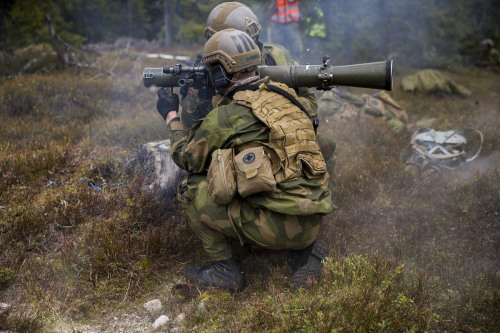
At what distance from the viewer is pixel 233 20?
4.30m

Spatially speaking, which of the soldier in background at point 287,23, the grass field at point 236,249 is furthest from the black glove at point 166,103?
the soldier in background at point 287,23

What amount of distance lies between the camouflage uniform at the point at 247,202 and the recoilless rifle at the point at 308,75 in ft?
1.70

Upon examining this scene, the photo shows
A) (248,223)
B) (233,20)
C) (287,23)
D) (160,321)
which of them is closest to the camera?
(160,321)

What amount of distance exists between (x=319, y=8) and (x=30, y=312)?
9.78 metres

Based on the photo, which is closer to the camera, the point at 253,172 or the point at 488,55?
the point at 253,172

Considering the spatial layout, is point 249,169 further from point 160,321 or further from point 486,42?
point 486,42

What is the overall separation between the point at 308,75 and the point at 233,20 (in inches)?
53.8

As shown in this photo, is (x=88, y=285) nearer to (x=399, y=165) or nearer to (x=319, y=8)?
(x=399, y=165)

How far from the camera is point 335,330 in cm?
238

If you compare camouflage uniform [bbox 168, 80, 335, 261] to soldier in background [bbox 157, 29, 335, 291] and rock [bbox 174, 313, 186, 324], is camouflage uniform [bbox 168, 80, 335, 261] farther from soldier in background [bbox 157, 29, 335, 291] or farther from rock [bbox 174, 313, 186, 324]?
rock [bbox 174, 313, 186, 324]

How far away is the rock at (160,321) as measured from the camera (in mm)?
2930

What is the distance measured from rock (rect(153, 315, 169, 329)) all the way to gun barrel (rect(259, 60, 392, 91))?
6.78 ft

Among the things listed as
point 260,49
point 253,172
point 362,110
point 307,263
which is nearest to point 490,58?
point 362,110

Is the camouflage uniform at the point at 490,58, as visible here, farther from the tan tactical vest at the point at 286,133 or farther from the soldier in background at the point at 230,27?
the tan tactical vest at the point at 286,133
